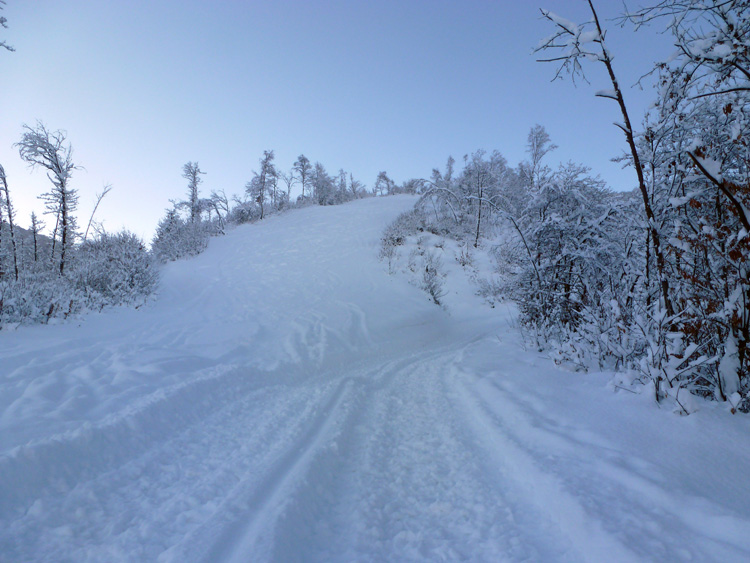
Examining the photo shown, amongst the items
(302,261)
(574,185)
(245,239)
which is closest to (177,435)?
(574,185)

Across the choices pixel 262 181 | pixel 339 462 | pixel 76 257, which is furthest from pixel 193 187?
pixel 339 462

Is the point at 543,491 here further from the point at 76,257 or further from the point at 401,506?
the point at 76,257

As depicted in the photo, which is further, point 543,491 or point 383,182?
point 383,182

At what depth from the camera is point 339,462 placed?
3027 mm

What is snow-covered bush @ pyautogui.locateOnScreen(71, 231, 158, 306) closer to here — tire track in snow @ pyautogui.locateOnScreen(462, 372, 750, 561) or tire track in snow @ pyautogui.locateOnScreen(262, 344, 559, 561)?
tire track in snow @ pyautogui.locateOnScreen(262, 344, 559, 561)

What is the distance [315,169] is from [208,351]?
1837 inches

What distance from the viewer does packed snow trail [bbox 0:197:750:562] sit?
6.44 feet

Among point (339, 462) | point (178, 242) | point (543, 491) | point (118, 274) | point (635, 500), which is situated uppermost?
point (178, 242)

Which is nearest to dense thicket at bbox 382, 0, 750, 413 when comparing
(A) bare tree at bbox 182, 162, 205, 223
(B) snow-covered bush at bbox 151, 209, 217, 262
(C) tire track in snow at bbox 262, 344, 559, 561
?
(C) tire track in snow at bbox 262, 344, 559, 561

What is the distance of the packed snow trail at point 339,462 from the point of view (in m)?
1.96

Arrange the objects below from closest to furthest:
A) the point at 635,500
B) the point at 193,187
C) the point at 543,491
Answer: the point at 635,500
the point at 543,491
the point at 193,187

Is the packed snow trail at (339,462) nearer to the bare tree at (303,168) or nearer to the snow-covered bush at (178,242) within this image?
the snow-covered bush at (178,242)

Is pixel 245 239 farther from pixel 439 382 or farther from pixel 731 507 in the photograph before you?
pixel 731 507

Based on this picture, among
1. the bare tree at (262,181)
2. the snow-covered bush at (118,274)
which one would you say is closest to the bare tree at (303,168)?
the bare tree at (262,181)
